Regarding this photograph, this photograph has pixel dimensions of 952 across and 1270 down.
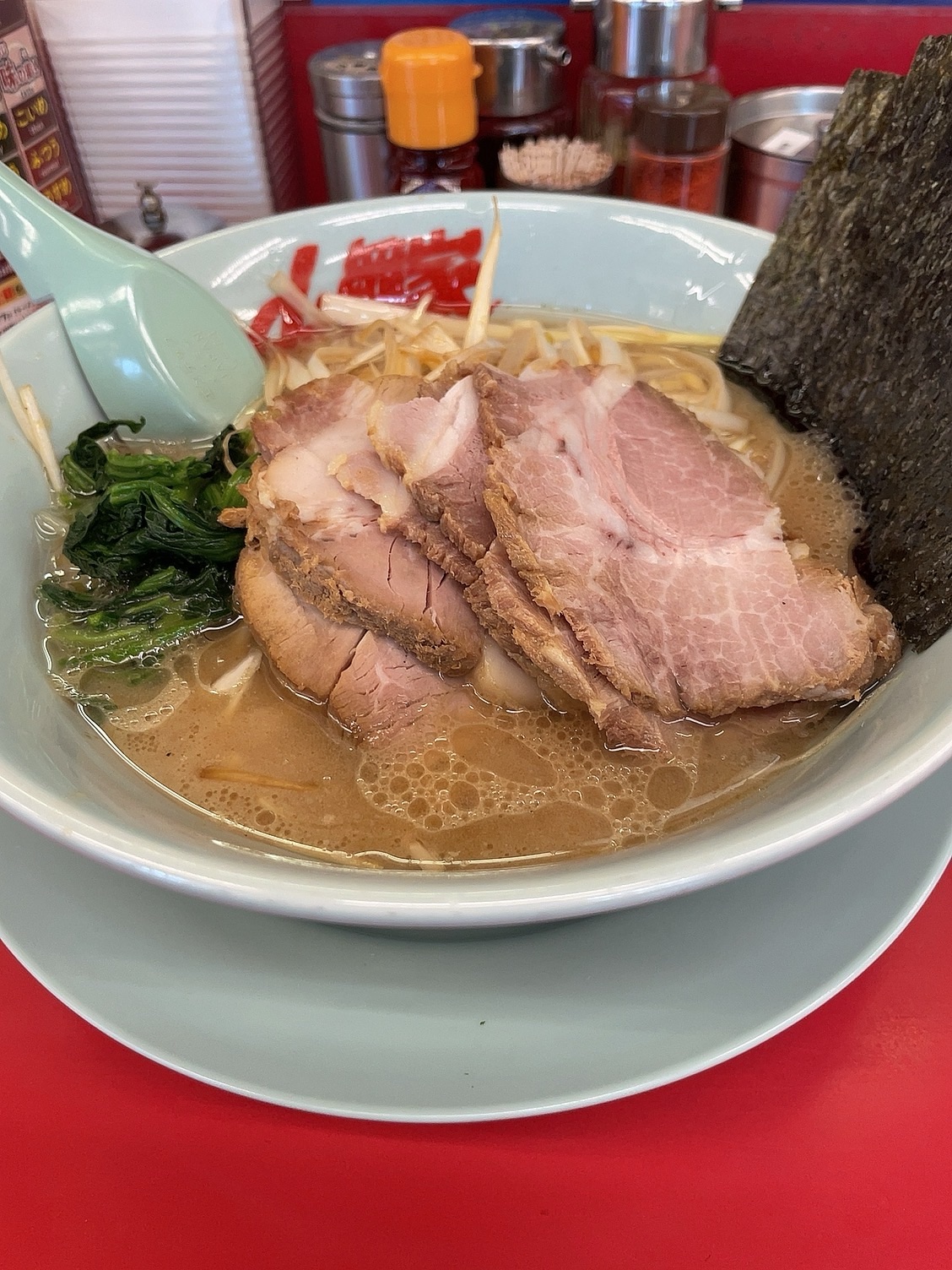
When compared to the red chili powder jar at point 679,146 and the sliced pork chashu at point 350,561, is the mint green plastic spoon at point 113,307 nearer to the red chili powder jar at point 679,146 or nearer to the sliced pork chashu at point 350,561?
the sliced pork chashu at point 350,561

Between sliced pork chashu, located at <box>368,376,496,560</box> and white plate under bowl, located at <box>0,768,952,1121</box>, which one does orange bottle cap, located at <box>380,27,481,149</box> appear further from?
white plate under bowl, located at <box>0,768,952,1121</box>

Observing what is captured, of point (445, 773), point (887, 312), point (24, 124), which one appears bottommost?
point (445, 773)

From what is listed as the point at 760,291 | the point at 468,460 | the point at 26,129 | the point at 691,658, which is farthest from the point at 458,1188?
the point at 26,129

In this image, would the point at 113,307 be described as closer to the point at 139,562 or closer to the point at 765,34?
the point at 139,562

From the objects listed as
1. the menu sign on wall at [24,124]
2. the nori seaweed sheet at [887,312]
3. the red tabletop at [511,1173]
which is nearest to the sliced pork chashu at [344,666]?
the red tabletop at [511,1173]

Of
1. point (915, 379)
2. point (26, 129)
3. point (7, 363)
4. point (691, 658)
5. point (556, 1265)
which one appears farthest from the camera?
point (26, 129)

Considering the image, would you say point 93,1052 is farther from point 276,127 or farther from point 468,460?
point 276,127

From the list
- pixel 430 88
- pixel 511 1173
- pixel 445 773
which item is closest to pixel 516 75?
pixel 430 88
